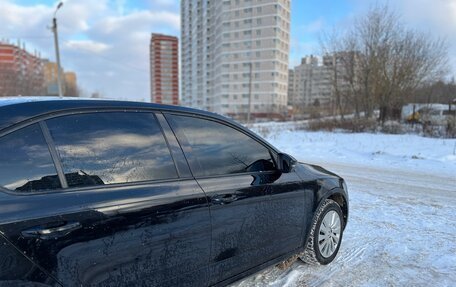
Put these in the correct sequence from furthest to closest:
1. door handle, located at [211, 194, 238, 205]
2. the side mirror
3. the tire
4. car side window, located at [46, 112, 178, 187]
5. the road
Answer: the tire → the road → the side mirror → door handle, located at [211, 194, 238, 205] → car side window, located at [46, 112, 178, 187]

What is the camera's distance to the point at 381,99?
2486cm

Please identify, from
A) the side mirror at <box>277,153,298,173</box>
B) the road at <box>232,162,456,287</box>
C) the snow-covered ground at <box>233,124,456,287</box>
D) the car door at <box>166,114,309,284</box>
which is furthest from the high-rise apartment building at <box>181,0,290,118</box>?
the car door at <box>166,114,309,284</box>

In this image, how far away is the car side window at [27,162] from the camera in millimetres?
1824

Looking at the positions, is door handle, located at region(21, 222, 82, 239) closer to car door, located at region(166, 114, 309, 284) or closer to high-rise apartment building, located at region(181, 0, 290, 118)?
car door, located at region(166, 114, 309, 284)

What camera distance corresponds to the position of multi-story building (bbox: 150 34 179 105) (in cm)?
12631

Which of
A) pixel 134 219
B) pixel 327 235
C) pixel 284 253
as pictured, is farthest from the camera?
pixel 327 235

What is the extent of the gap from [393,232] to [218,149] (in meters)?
3.18

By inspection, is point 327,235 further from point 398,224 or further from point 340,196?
point 398,224

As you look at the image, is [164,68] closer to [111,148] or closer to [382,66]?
[382,66]

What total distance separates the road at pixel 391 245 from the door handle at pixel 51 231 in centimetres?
181

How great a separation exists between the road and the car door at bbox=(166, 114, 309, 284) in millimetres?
464

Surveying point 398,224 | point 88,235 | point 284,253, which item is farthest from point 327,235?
point 88,235

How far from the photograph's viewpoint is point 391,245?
14.3 feet

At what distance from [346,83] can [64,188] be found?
2635 cm
